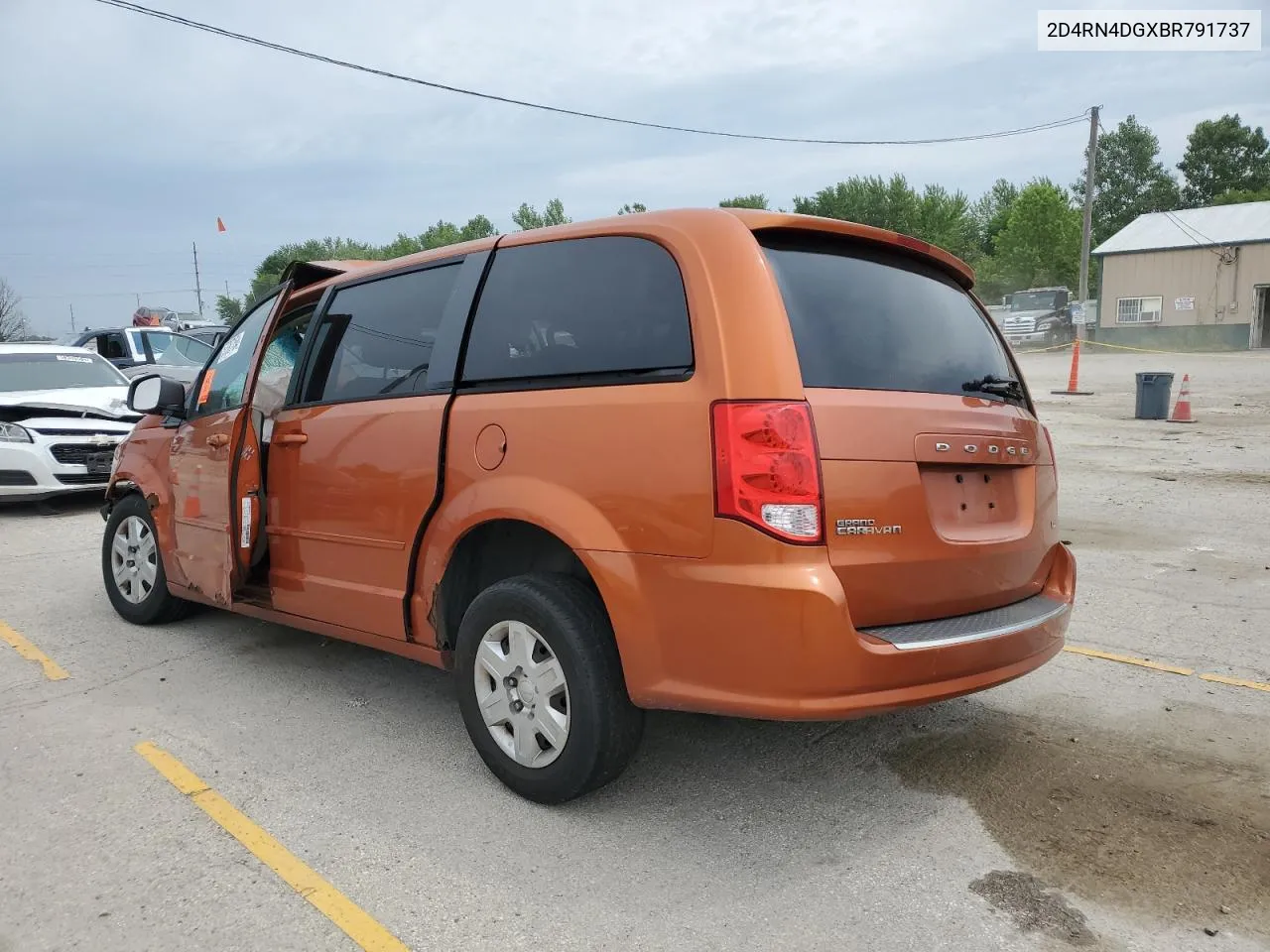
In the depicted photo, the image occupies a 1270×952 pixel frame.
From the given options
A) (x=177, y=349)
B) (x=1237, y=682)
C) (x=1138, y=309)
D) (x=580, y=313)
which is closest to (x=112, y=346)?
(x=177, y=349)

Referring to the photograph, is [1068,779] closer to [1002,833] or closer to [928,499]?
[1002,833]

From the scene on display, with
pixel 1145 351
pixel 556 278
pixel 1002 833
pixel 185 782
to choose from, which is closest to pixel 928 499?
pixel 1002 833

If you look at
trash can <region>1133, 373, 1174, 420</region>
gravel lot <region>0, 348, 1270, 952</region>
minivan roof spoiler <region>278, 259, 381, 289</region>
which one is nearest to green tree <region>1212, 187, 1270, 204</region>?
trash can <region>1133, 373, 1174, 420</region>

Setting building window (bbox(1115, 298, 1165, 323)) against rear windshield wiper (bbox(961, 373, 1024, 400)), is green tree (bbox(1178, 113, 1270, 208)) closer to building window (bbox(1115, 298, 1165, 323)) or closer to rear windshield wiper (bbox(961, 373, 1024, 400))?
building window (bbox(1115, 298, 1165, 323))

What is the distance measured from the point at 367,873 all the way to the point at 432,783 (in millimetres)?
594

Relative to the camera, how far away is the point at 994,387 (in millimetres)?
3418

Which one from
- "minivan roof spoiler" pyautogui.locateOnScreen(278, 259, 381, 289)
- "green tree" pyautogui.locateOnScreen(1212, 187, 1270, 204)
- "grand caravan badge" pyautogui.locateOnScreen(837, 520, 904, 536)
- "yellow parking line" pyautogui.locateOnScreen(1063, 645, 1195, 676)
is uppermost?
"green tree" pyautogui.locateOnScreen(1212, 187, 1270, 204)

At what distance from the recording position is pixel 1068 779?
339cm

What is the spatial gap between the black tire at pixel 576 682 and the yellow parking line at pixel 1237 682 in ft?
9.25

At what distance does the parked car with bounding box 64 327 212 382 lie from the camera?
15.7 meters

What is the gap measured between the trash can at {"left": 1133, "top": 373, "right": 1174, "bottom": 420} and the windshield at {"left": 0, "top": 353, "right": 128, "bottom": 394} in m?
14.5

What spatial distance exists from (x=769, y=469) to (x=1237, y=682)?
291 cm

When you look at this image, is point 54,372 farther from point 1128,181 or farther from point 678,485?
point 1128,181

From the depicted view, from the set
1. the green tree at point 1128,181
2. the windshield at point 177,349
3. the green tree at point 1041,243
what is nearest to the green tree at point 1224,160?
the green tree at point 1128,181
